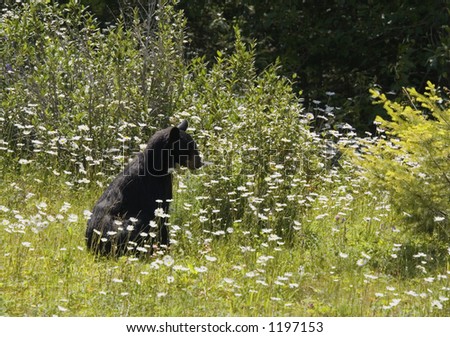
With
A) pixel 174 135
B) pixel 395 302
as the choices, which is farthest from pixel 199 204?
pixel 395 302

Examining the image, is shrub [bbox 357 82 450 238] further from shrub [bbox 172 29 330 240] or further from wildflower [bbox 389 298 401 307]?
wildflower [bbox 389 298 401 307]

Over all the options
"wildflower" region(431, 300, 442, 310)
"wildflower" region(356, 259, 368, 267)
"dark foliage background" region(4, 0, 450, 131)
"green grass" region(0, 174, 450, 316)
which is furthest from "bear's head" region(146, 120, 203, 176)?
"dark foliage background" region(4, 0, 450, 131)

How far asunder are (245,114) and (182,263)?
2.29m

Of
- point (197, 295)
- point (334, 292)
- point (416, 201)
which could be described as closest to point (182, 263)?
point (197, 295)

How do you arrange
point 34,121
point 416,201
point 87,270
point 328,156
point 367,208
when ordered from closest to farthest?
point 87,270, point 416,201, point 367,208, point 34,121, point 328,156

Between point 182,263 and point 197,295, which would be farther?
point 182,263

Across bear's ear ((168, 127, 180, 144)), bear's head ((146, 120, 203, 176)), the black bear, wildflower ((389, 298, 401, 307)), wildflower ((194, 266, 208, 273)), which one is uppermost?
bear's ear ((168, 127, 180, 144))

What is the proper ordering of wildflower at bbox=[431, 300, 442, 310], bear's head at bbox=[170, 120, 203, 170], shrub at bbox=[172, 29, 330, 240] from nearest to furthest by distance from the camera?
wildflower at bbox=[431, 300, 442, 310] → bear's head at bbox=[170, 120, 203, 170] → shrub at bbox=[172, 29, 330, 240]

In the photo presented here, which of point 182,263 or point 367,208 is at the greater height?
point 367,208

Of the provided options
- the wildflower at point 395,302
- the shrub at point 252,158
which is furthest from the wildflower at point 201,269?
the wildflower at point 395,302

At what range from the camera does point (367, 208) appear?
8.05 metres

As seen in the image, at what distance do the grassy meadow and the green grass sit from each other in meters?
0.02

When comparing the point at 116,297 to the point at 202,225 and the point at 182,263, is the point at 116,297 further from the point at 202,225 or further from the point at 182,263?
the point at 202,225

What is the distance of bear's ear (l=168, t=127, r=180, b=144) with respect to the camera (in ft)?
23.2
